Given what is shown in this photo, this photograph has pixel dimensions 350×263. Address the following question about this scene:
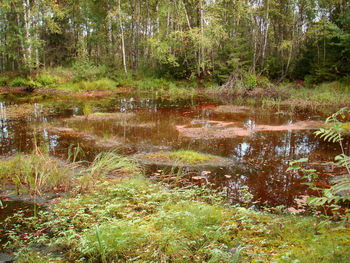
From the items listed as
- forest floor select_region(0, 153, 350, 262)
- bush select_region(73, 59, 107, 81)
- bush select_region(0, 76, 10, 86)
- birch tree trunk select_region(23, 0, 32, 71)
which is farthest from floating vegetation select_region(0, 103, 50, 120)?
forest floor select_region(0, 153, 350, 262)

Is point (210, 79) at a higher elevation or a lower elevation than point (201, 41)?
lower

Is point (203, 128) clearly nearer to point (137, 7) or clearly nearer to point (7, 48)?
point (7, 48)

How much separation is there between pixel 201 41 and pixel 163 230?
17501mm

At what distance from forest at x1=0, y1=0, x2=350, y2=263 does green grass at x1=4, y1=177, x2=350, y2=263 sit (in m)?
0.02

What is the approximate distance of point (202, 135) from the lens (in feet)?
Result: 32.5

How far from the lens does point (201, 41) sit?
19.3 m

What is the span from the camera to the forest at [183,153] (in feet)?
10.6

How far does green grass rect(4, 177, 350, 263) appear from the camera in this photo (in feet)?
9.78

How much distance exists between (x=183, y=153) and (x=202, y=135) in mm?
2503

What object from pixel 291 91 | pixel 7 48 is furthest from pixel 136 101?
pixel 7 48

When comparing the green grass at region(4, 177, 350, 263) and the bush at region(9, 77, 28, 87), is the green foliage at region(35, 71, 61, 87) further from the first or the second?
the green grass at region(4, 177, 350, 263)

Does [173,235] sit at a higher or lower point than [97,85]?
lower

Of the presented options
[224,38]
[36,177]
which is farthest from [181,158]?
[224,38]

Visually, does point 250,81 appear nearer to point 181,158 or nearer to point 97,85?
point 97,85
